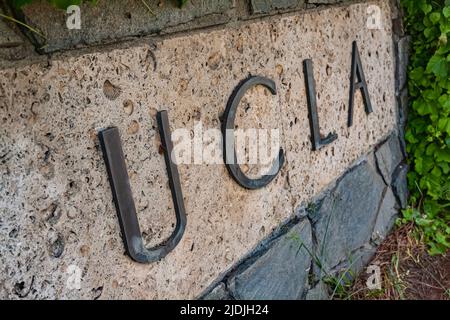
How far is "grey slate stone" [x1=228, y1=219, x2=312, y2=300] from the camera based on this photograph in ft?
4.81

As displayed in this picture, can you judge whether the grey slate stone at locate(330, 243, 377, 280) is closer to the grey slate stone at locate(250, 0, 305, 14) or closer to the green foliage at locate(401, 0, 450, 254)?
the green foliage at locate(401, 0, 450, 254)

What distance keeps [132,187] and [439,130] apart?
176 cm

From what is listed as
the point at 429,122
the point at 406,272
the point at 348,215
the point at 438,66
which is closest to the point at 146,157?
the point at 348,215

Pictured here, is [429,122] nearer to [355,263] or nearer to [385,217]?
[385,217]

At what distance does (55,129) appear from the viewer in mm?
955

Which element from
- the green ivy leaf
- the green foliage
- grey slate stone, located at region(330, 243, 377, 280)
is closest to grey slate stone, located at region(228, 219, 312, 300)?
grey slate stone, located at region(330, 243, 377, 280)

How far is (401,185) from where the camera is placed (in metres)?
2.54

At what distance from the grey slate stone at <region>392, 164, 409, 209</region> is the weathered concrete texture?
58.3 inches

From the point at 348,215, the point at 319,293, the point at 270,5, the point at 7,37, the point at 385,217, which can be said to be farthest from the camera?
the point at 385,217

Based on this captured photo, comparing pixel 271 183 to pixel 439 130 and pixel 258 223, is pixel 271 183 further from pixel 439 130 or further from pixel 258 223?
pixel 439 130

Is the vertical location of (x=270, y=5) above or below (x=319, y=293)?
above

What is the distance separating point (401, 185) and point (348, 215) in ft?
→ 2.15

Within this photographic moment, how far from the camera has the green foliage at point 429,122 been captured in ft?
7.58

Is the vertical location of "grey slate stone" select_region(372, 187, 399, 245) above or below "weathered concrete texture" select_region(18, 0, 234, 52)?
below
